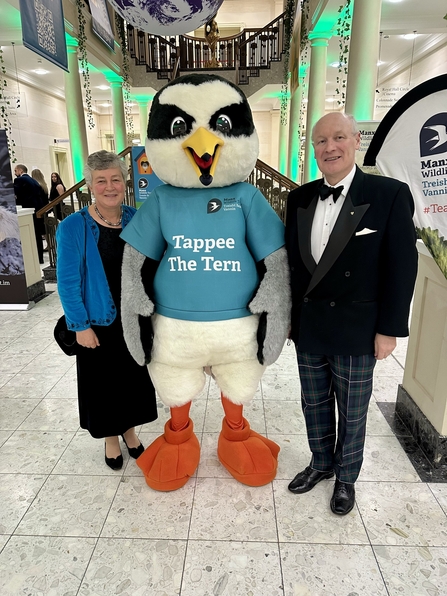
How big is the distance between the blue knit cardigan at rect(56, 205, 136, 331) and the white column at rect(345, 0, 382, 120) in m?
4.21

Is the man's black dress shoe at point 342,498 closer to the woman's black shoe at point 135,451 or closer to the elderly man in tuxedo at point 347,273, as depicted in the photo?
the elderly man in tuxedo at point 347,273

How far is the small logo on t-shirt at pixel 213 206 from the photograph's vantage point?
62.6 inches

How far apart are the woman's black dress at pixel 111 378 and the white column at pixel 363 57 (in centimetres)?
416

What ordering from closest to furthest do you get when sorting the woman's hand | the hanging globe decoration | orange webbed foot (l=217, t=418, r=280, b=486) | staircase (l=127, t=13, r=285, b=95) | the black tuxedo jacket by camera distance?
the black tuxedo jacket → the woman's hand → orange webbed foot (l=217, t=418, r=280, b=486) → the hanging globe decoration → staircase (l=127, t=13, r=285, b=95)

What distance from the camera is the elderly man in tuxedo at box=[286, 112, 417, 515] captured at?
1444 mm

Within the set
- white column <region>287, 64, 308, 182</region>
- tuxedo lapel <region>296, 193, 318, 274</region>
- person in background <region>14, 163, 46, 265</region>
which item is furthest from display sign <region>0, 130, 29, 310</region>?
white column <region>287, 64, 308, 182</region>

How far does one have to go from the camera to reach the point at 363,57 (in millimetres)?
4785

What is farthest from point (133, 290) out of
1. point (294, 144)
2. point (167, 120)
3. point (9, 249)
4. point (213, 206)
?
point (294, 144)

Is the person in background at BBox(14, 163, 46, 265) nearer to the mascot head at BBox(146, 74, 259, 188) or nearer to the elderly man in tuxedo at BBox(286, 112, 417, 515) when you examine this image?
the mascot head at BBox(146, 74, 259, 188)

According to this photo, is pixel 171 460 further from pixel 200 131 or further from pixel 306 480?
pixel 200 131

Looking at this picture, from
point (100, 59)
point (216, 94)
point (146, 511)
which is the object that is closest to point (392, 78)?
point (100, 59)

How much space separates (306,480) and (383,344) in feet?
2.53

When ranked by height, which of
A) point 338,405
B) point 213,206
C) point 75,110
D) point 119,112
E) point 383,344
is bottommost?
point 338,405

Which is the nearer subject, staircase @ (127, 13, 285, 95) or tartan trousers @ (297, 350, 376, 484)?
tartan trousers @ (297, 350, 376, 484)
